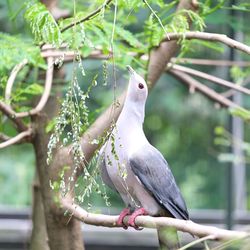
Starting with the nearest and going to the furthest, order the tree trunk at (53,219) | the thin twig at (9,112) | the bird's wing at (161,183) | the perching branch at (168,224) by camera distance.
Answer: the perching branch at (168,224), the bird's wing at (161,183), the thin twig at (9,112), the tree trunk at (53,219)

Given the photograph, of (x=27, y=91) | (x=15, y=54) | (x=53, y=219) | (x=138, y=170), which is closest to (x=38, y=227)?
(x=53, y=219)

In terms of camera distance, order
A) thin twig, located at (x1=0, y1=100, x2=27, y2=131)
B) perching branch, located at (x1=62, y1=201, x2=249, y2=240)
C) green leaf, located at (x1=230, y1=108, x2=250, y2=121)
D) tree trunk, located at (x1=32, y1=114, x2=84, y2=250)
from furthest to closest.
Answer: green leaf, located at (x1=230, y1=108, x2=250, y2=121), tree trunk, located at (x1=32, y1=114, x2=84, y2=250), thin twig, located at (x1=0, y1=100, x2=27, y2=131), perching branch, located at (x1=62, y1=201, x2=249, y2=240)

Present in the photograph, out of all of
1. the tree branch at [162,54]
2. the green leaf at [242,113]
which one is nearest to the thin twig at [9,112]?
the tree branch at [162,54]

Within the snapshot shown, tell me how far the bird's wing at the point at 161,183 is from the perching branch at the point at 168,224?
10 centimetres

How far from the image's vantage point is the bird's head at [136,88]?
169cm

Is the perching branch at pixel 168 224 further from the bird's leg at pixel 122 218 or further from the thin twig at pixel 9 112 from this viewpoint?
the thin twig at pixel 9 112

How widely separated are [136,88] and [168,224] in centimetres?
38

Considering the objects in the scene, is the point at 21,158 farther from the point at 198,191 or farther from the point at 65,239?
the point at 65,239

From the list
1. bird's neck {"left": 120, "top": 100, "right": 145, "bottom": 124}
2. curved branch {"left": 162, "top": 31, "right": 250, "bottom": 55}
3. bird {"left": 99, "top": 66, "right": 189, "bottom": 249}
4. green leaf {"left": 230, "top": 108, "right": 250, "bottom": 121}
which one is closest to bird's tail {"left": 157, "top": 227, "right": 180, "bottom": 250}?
bird {"left": 99, "top": 66, "right": 189, "bottom": 249}

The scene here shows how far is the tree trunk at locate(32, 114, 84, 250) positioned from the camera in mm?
2082

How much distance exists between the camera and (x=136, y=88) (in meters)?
1.71

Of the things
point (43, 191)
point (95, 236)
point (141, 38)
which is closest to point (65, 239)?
point (43, 191)

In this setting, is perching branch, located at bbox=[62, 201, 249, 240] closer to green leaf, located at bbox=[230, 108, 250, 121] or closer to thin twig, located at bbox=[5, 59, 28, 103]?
thin twig, located at bbox=[5, 59, 28, 103]

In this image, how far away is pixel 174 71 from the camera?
2549mm
